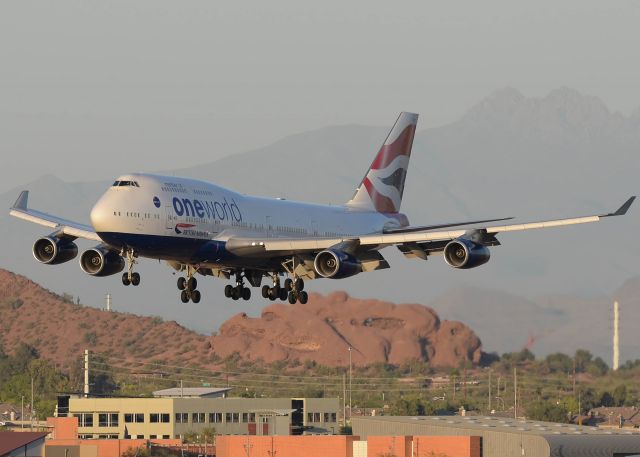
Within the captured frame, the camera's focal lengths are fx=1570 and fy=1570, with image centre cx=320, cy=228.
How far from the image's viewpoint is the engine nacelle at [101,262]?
9175 cm

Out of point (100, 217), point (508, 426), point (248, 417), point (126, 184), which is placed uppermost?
point (126, 184)

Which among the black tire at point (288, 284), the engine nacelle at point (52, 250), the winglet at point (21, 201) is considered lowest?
the black tire at point (288, 284)

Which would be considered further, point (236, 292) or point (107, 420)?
point (107, 420)

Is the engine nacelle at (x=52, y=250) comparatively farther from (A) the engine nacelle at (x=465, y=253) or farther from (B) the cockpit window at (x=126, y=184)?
(A) the engine nacelle at (x=465, y=253)

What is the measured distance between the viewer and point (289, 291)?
316ft

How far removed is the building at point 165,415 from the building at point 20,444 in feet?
191

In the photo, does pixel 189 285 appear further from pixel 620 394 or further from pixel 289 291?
pixel 620 394

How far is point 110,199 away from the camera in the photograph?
280 ft

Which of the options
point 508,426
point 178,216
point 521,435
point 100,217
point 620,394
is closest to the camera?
point 100,217

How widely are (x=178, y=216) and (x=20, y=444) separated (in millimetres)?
40121

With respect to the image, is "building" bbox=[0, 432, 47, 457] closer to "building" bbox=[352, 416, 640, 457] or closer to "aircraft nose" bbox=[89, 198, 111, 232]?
"aircraft nose" bbox=[89, 198, 111, 232]

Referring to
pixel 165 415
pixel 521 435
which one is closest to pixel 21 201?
pixel 521 435

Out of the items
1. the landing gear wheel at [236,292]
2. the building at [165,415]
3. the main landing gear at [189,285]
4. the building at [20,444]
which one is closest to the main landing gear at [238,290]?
the landing gear wheel at [236,292]

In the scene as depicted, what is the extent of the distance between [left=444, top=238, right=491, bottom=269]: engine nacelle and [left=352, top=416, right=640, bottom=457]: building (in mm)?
28942
